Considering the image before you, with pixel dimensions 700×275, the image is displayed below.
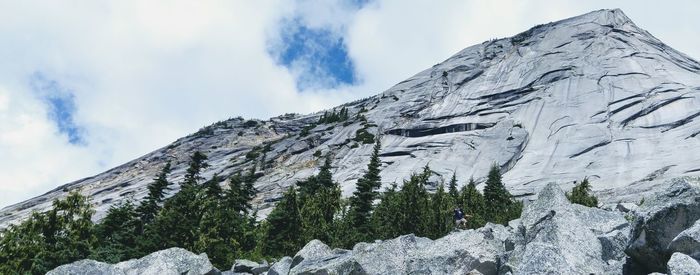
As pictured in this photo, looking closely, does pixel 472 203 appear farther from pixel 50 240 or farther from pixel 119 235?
pixel 50 240

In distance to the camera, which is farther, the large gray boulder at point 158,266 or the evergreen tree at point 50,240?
the evergreen tree at point 50,240

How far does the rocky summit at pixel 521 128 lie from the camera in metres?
75.4

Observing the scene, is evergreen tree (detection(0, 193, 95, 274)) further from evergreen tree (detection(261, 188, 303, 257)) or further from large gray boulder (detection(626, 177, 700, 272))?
large gray boulder (detection(626, 177, 700, 272))

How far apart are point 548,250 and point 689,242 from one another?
233cm

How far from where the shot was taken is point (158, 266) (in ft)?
66.0

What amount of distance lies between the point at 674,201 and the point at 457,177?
7296cm

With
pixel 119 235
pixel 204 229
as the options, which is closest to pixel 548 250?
pixel 204 229

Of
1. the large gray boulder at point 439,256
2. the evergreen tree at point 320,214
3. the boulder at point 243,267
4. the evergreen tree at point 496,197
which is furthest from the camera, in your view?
the evergreen tree at point 496,197

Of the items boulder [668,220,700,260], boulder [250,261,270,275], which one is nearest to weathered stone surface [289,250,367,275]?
boulder [250,261,270,275]

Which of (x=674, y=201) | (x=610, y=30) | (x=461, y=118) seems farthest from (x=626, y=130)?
(x=674, y=201)

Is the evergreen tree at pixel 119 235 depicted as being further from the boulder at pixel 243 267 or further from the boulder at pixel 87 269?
the boulder at pixel 87 269

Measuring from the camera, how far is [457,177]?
83.4 m

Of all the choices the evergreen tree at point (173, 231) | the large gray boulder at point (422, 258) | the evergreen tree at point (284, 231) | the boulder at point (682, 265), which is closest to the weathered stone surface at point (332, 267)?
the large gray boulder at point (422, 258)

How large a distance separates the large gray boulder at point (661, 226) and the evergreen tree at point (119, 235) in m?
32.0
